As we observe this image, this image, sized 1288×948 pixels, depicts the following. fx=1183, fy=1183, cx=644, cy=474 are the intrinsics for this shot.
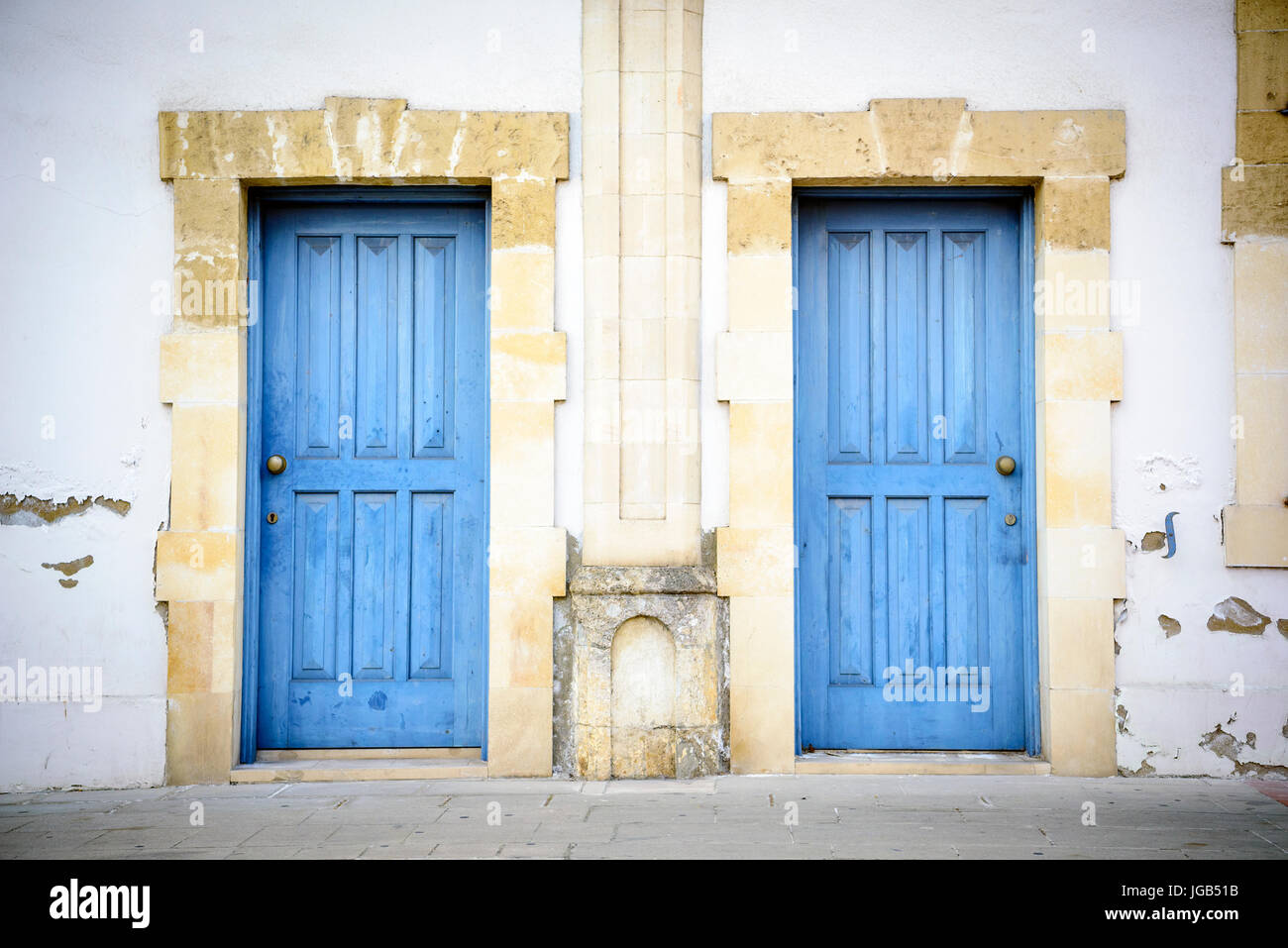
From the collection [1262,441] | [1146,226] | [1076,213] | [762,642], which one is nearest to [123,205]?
[762,642]

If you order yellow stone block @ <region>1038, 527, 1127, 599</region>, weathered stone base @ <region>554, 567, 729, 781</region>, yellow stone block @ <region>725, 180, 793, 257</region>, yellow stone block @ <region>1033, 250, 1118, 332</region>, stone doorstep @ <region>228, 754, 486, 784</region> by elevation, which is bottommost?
stone doorstep @ <region>228, 754, 486, 784</region>

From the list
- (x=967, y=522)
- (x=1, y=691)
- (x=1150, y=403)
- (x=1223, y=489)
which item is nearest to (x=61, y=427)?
(x=1, y=691)

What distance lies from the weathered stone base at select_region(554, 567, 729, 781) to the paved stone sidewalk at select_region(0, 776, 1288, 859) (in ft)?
0.49

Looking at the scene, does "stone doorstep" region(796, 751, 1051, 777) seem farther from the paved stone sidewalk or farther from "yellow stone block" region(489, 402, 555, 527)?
"yellow stone block" region(489, 402, 555, 527)

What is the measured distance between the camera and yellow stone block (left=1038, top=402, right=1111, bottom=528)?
5398 mm

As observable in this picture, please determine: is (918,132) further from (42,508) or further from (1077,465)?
(42,508)

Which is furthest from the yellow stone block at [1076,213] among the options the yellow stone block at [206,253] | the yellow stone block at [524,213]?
the yellow stone block at [206,253]

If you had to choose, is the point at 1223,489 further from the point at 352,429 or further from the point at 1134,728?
the point at 352,429

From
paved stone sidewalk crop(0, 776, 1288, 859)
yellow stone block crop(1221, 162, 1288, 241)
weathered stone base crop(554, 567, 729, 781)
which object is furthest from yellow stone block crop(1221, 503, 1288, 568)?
weathered stone base crop(554, 567, 729, 781)

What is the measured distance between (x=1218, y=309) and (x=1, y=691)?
19.1ft

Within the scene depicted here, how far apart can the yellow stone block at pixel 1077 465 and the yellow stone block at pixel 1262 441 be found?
0.61 m

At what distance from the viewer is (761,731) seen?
5.37 m

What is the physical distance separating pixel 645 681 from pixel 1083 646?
1996 millimetres

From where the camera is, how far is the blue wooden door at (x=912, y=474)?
221 inches
